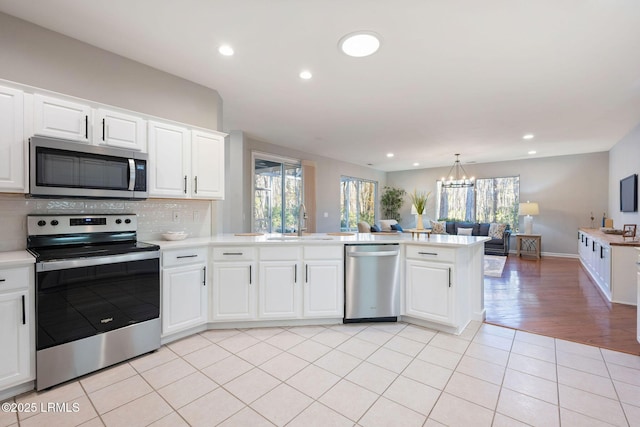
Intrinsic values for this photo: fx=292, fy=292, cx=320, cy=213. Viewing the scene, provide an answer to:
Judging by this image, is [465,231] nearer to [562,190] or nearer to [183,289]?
[562,190]

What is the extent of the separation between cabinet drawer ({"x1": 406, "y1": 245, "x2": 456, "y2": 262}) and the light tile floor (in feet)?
2.39

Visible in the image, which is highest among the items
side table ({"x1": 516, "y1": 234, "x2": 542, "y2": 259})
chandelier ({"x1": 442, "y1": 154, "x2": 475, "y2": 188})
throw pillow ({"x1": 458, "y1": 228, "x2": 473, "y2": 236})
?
chandelier ({"x1": 442, "y1": 154, "x2": 475, "y2": 188})

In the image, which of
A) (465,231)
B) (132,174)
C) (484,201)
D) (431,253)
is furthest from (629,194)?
(132,174)

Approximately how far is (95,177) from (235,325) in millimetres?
1782

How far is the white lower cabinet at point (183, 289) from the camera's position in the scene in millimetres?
2504

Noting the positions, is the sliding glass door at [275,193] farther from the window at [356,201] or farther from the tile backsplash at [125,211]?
the tile backsplash at [125,211]

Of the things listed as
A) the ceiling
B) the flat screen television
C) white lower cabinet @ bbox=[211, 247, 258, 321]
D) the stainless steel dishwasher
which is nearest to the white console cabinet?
the flat screen television

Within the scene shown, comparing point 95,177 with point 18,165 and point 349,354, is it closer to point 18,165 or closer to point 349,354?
point 18,165

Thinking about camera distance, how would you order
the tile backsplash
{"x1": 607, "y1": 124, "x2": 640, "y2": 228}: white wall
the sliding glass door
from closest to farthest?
the tile backsplash, {"x1": 607, "y1": 124, "x2": 640, "y2": 228}: white wall, the sliding glass door

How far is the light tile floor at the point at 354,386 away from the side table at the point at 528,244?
18.6 feet

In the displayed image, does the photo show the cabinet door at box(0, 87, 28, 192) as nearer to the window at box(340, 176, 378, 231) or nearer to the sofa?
the window at box(340, 176, 378, 231)

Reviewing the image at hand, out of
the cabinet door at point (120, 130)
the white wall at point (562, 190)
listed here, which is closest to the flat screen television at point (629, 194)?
the white wall at point (562, 190)

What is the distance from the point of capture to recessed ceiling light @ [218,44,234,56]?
2.47m

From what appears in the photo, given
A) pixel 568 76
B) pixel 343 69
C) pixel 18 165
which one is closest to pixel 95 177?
pixel 18 165
